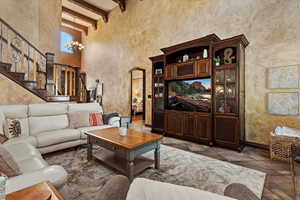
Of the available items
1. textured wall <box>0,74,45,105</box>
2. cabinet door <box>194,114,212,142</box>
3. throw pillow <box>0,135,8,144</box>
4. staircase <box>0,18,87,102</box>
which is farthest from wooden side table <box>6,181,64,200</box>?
staircase <box>0,18,87,102</box>

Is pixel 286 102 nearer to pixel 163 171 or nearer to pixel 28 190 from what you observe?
pixel 163 171

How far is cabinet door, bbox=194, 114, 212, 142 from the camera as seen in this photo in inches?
141

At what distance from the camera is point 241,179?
210cm

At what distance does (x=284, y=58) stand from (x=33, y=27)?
7383 mm

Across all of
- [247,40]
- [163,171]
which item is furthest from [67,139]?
[247,40]

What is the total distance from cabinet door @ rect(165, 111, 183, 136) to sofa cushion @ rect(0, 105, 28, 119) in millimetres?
3386

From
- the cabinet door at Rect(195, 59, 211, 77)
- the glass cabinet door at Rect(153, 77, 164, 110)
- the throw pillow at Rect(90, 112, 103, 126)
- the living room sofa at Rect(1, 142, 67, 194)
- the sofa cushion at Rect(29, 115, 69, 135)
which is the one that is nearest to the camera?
the living room sofa at Rect(1, 142, 67, 194)

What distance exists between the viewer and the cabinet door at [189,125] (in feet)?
12.6

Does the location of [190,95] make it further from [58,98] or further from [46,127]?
[58,98]

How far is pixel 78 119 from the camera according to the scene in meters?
3.37

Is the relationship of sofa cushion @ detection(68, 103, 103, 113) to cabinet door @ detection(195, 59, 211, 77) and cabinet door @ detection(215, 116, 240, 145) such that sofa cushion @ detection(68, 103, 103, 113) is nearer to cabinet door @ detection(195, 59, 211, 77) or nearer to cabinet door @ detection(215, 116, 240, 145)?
cabinet door @ detection(195, 59, 211, 77)

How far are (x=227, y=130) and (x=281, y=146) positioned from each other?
3.06 feet

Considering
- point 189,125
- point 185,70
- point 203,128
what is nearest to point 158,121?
point 189,125

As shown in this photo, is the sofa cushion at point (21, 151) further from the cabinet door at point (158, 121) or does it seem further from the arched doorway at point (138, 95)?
the arched doorway at point (138, 95)
